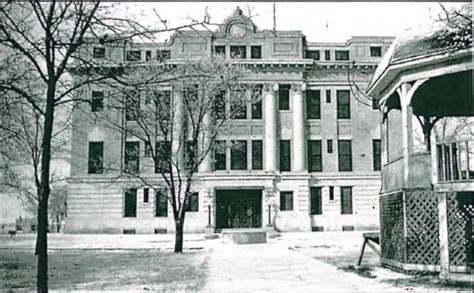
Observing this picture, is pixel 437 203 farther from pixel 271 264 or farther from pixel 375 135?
pixel 375 135

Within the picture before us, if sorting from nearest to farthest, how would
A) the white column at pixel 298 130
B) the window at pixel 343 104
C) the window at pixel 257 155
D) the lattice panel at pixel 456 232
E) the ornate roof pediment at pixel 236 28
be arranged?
the lattice panel at pixel 456 232, the white column at pixel 298 130, the window at pixel 257 155, the ornate roof pediment at pixel 236 28, the window at pixel 343 104

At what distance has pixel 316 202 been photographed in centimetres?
Result: 4088

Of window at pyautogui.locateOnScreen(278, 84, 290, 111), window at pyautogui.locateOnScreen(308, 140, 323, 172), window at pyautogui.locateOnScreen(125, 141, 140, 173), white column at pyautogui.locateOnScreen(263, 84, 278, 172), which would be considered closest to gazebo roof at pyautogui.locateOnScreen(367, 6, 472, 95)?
window at pyautogui.locateOnScreen(125, 141, 140, 173)

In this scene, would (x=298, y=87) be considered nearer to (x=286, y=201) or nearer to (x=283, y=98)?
(x=283, y=98)

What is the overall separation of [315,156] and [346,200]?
409cm

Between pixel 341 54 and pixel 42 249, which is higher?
pixel 341 54

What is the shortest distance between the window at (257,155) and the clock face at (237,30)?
842cm

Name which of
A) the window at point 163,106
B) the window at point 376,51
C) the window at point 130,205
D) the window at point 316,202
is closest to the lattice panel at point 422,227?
the window at point 163,106

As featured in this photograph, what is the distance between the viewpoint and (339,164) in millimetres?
41469

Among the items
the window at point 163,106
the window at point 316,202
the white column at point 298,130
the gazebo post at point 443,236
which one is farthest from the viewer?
the window at point 316,202

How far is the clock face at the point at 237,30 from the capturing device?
4184cm

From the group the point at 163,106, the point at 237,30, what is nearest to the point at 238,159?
the point at 237,30

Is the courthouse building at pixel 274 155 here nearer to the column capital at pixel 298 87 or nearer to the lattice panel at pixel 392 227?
the column capital at pixel 298 87

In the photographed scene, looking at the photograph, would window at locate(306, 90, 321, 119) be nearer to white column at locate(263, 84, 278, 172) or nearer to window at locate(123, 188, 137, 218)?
white column at locate(263, 84, 278, 172)
